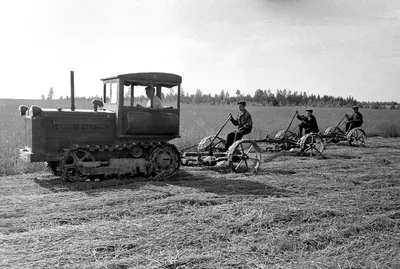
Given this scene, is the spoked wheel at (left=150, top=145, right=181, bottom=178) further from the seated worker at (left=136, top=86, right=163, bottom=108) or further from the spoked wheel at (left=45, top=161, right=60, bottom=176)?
the spoked wheel at (left=45, top=161, right=60, bottom=176)

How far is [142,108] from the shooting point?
9312 mm

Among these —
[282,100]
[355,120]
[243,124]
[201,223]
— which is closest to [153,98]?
[243,124]

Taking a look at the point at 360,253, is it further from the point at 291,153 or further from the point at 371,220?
the point at 291,153

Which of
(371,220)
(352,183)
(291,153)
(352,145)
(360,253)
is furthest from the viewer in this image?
(352,145)

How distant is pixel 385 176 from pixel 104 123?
22.5ft

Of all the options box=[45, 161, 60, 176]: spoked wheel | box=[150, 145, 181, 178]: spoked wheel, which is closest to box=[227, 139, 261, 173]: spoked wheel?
box=[150, 145, 181, 178]: spoked wheel

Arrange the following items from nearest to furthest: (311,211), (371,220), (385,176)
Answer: (371,220) < (311,211) < (385,176)

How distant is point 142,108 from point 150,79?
708 millimetres

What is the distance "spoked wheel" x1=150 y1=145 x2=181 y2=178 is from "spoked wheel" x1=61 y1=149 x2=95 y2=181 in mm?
1434

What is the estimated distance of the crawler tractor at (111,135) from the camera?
8570 millimetres

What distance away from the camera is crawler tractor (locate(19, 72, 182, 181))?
8.57 m

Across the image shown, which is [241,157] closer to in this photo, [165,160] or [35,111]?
[165,160]

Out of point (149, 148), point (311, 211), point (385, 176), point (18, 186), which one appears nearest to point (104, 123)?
point (149, 148)

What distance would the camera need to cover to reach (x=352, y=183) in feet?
29.2
